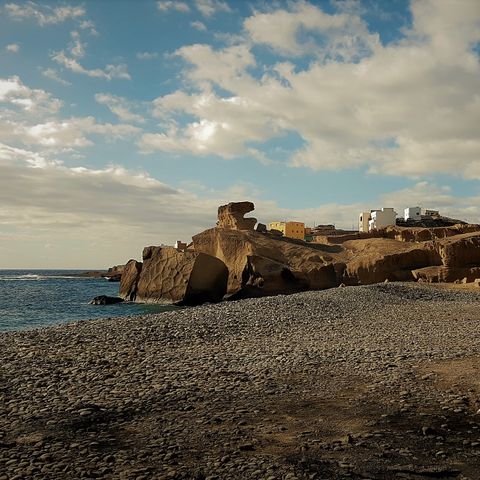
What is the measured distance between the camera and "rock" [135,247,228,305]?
142ft

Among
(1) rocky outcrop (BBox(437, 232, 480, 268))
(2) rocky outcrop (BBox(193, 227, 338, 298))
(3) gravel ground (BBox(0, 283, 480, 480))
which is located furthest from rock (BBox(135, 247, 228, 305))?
(3) gravel ground (BBox(0, 283, 480, 480))

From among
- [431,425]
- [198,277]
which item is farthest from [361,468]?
[198,277]

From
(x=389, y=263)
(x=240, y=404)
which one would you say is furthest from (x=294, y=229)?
(x=240, y=404)

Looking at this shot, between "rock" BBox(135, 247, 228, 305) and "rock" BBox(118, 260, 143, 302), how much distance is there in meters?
1.74

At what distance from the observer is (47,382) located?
36.5 feet

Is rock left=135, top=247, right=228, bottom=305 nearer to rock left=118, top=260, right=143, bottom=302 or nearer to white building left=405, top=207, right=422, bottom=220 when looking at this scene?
rock left=118, top=260, right=143, bottom=302

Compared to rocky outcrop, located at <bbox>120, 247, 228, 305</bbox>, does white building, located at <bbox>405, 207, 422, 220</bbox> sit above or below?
above

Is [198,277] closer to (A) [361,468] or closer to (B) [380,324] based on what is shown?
(B) [380,324]

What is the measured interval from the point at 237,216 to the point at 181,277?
50.5 ft

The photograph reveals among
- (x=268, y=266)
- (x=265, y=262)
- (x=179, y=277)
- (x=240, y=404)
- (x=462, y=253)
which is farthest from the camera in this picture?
(x=462, y=253)

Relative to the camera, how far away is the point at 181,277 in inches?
1716

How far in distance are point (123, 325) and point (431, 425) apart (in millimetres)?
14560

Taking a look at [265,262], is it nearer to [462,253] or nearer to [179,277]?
[179,277]

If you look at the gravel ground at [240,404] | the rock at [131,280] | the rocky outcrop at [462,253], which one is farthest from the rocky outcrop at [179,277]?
the gravel ground at [240,404]
